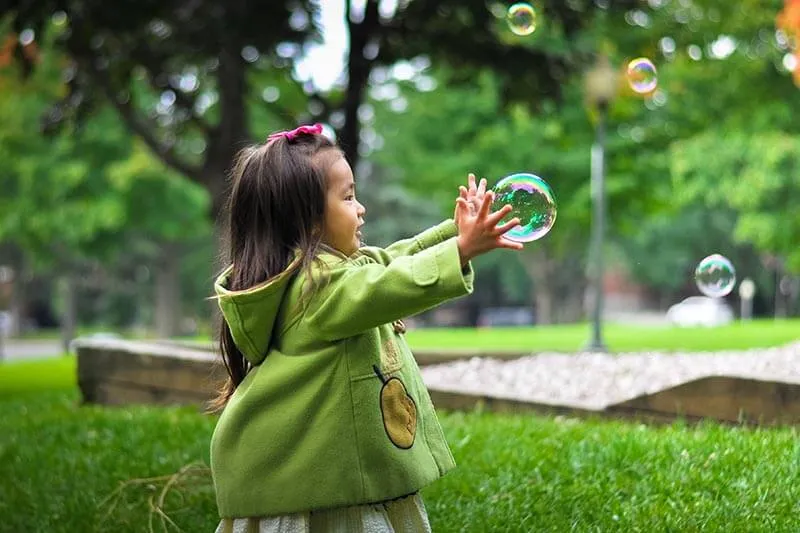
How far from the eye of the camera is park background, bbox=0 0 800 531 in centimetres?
436

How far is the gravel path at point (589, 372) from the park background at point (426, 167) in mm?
1226

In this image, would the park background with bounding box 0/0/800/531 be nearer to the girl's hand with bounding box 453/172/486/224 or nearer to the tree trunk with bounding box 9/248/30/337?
the tree trunk with bounding box 9/248/30/337

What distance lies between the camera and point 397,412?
2.66 metres

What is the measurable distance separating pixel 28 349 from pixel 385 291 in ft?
102

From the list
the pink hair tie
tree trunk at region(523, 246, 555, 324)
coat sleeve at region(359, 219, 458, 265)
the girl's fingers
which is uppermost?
the pink hair tie

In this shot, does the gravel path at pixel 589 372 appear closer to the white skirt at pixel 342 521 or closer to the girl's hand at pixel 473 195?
the white skirt at pixel 342 521

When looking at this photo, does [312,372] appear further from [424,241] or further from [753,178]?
[753,178]

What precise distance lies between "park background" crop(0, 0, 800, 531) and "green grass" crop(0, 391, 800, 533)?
0.6 inches

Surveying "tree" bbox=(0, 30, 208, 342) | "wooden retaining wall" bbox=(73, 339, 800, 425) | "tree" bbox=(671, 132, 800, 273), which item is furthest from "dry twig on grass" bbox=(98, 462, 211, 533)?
"tree" bbox=(0, 30, 208, 342)

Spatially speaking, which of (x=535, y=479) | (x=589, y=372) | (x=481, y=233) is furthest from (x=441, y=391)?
(x=481, y=233)

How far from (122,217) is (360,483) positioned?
890 inches

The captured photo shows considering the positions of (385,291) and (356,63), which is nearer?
(385,291)

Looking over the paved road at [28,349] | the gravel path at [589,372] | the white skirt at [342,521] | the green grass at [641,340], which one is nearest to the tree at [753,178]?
the green grass at [641,340]

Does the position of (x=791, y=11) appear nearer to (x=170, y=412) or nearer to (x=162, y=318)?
(x=170, y=412)
